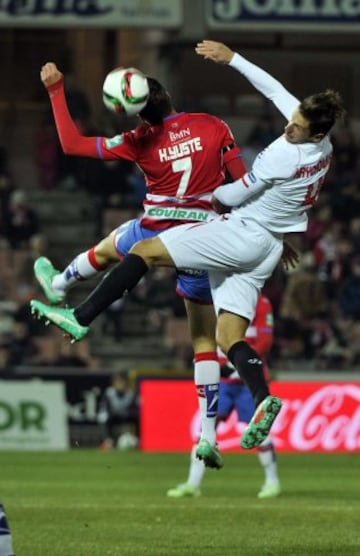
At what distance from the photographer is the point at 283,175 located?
11.7 metres

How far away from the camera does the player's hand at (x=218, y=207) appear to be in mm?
12077

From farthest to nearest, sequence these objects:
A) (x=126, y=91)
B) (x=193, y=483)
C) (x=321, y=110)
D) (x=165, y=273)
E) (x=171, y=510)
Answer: (x=165, y=273), (x=193, y=483), (x=171, y=510), (x=126, y=91), (x=321, y=110)

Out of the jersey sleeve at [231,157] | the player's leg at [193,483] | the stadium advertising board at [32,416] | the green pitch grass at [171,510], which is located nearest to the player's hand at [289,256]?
the jersey sleeve at [231,157]

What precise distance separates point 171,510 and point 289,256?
3.12 meters

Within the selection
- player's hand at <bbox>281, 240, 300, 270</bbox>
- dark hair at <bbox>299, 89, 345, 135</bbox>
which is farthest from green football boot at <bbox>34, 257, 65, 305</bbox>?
dark hair at <bbox>299, 89, 345, 135</bbox>

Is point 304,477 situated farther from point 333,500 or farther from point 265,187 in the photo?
point 265,187

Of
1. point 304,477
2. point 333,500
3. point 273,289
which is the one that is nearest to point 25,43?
point 273,289

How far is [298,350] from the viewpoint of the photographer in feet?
87.7

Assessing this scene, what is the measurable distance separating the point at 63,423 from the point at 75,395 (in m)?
0.59

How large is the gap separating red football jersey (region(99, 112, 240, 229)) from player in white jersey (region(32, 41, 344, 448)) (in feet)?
1.27

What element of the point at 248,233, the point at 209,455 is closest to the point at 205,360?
the point at 209,455

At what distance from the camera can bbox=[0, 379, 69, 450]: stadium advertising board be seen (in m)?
23.9

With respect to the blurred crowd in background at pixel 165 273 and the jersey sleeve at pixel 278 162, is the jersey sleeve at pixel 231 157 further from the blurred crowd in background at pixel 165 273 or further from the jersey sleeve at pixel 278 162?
the blurred crowd in background at pixel 165 273

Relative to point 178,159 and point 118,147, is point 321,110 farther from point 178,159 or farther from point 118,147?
point 118,147
